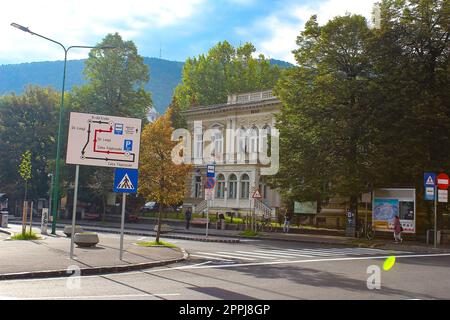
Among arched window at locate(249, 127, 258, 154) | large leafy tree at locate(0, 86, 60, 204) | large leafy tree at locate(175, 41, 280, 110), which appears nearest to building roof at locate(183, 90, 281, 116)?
arched window at locate(249, 127, 258, 154)

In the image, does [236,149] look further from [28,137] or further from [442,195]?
[442,195]

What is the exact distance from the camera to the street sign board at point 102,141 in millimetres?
16203

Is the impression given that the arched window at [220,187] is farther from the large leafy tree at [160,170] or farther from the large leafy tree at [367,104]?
the large leafy tree at [160,170]

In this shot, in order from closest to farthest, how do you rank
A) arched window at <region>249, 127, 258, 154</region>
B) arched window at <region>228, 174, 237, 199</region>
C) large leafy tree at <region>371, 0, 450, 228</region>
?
1. large leafy tree at <region>371, 0, 450, 228</region>
2. arched window at <region>249, 127, 258, 154</region>
3. arched window at <region>228, 174, 237, 199</region>

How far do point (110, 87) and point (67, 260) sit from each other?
136ft

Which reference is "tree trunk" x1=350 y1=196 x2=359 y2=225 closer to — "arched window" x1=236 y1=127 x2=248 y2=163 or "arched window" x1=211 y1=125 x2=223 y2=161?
"arched window" x1=236 y1=127 x2=248 y2=163

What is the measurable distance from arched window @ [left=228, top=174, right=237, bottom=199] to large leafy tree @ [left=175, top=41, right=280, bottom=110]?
18.3 meters

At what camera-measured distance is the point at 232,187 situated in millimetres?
54844

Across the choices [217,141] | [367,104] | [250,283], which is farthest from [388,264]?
[217,141]

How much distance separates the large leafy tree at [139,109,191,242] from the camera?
78.0 feet

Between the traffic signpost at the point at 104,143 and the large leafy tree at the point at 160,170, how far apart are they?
22.7 ft

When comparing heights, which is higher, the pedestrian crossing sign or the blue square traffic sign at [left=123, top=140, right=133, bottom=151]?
the blue square traffic sign at [left=123, top=140, right=133, bottom=151]

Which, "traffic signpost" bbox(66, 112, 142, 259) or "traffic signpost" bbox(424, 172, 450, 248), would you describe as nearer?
"traffic signpost" bbox(66, 112, 142, 259)

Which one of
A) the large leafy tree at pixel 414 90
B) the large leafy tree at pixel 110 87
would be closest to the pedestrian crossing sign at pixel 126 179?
the large leafy tree at pixel 414 90
